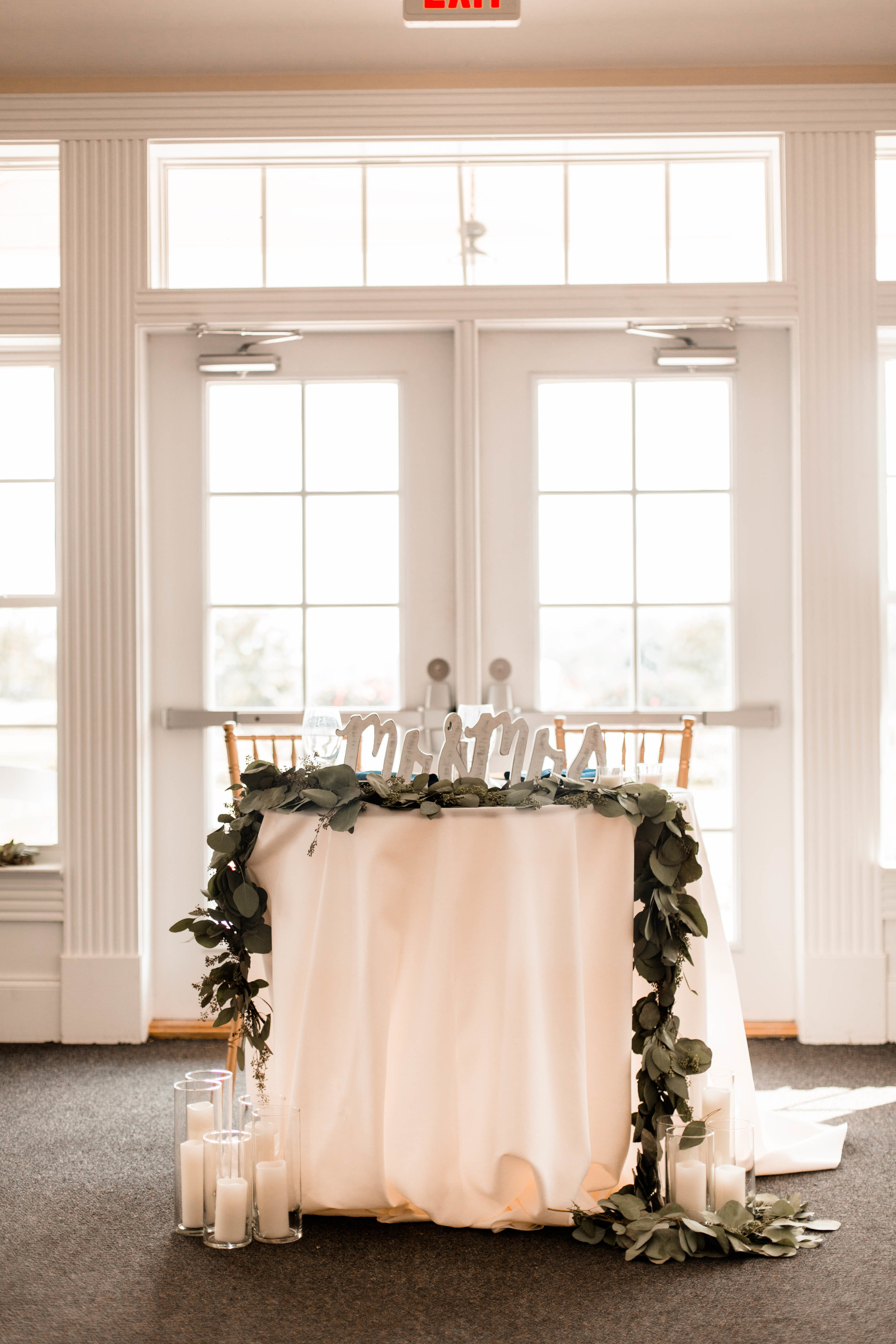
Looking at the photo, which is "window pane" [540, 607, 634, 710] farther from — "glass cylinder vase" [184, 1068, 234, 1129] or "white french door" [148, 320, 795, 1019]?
"glass cylinder vase" [184, 1068, 234, 1129]

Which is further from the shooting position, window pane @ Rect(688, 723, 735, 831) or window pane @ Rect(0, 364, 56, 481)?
window pane @ Rect(0, 364, 56, 481)

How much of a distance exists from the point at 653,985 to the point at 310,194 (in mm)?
2722

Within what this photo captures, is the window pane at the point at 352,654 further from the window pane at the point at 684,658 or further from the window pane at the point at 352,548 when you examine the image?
the window pane at the point at 684,658

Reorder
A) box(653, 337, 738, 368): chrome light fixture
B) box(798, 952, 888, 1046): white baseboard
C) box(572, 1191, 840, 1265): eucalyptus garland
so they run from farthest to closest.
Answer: box(653, 337, 738, 368): chrome light fixture
box(798, 952, 888, 1046): white baseboard
box(572, 1191, 840, 1265): eucalyptus garland

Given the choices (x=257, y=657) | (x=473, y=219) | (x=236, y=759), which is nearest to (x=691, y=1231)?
(x=236, y=759)

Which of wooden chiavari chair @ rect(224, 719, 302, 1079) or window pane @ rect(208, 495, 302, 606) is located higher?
window pane @ rect(208, 495, 302, 606)

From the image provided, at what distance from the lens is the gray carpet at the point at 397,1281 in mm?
1749

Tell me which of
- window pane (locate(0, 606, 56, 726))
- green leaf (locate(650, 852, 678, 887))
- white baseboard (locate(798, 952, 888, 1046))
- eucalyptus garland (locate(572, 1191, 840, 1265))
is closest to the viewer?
eucalyptus garland (locate(572, 1191, 840, 1265))

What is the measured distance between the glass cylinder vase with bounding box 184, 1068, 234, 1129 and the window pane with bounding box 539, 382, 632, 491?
83.3 inches

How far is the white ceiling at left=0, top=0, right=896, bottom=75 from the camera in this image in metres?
3.08

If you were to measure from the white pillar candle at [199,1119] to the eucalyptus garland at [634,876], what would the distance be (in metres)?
0.12

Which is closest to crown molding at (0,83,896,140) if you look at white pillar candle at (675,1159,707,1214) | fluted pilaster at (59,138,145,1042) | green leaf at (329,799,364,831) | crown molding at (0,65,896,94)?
crown molding at (0,65,896,94)

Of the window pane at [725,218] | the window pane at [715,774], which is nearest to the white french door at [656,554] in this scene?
the window pane at [715,774]

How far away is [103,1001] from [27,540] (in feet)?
4.97
